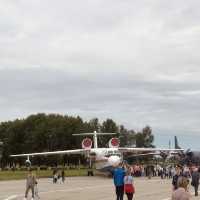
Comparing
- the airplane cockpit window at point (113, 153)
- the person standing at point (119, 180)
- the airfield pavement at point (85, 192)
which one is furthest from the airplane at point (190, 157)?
the person standing at point (119, 180)

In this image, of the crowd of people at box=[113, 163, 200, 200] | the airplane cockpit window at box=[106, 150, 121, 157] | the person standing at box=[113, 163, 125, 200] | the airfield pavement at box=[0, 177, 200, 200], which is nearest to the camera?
the crowd of people at box=[113, 163, 200, 200]

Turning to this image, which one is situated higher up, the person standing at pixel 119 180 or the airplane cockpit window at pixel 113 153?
the airplane cockpit window at pixel 113 153

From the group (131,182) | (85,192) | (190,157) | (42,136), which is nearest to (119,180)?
(131,182)

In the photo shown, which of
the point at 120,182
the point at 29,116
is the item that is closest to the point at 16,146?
the point at 29,116

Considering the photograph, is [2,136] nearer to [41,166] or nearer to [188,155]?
[41,166]

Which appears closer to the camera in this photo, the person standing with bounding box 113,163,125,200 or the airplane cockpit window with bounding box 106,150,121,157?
the person standing with bounding box 113,163,125,200

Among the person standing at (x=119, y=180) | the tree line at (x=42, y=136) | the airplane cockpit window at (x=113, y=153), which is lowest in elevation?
the person standing at (x=119, y=180)

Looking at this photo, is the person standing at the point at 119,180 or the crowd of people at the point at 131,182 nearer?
the crowd of people at the point at 131,182

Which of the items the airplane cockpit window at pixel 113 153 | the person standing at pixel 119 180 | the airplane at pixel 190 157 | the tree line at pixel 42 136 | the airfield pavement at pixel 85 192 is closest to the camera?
the person standing at pixel 119 180

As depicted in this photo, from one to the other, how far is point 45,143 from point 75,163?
776 centimetres

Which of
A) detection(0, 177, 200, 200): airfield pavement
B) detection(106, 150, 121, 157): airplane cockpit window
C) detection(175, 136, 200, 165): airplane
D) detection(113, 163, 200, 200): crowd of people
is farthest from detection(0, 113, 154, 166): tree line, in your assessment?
detection(113, 163, 200, 200): crowd of people

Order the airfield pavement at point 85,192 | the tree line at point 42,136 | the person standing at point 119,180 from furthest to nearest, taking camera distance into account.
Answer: the tree line at point 42,136
the airfield pavement at point 85,192
the person standing at point 119,180

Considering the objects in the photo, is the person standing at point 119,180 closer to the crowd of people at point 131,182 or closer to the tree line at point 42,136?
the crowd of people at point 131,182

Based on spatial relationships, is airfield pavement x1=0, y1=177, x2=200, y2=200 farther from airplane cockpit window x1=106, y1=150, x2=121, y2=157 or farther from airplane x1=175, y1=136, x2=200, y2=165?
airplane x1=175, y1=136, x2=200, y2=165
